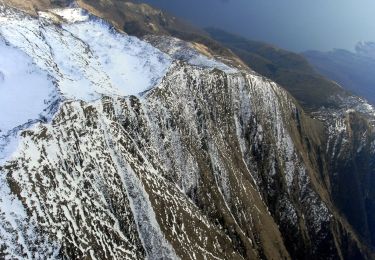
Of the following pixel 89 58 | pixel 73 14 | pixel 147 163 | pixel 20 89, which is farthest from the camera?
pixel 73 14

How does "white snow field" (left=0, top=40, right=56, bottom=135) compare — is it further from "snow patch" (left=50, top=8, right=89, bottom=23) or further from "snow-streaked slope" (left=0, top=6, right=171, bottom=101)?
"snow patch" (left=50, top=8, right=89, bottom=23)

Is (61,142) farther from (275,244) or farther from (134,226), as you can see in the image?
(275,244)

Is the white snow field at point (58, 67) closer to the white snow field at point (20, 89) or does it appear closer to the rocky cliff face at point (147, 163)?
the white snow field at point (20, 89)

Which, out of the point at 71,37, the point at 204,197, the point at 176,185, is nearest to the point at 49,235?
the point at 176,185

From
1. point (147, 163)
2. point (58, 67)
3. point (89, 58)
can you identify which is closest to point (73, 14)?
point (89, 58)

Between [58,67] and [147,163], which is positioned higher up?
[58,67]

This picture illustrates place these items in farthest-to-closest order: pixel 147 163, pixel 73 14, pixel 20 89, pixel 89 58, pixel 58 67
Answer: pixel 73 14
pixel 89 58
pixel 58 67
pixel 147 163
pixel 20 89

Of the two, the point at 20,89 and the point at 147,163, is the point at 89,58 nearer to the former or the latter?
the point at 20,89

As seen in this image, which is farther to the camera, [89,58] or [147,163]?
[89,58]
